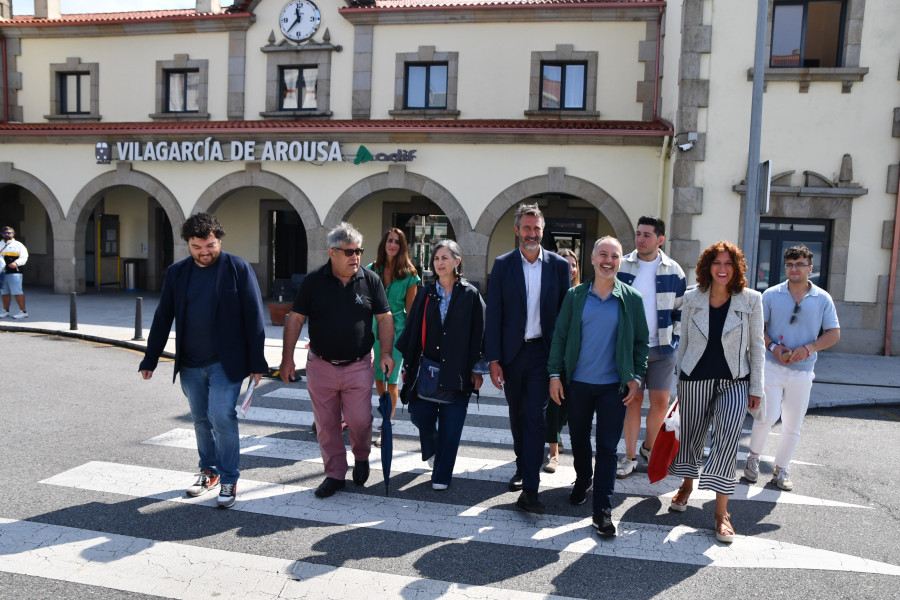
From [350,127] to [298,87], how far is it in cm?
288

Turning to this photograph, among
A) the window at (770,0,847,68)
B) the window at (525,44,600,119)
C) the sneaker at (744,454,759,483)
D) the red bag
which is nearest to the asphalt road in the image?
the sneaker at (744,454,759,483)

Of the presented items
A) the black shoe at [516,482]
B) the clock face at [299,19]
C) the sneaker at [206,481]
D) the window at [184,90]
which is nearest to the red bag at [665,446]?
the black shoe at [516,482]

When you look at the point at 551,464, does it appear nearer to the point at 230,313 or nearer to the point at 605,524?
the point at 605,524

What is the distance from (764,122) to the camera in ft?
37.3

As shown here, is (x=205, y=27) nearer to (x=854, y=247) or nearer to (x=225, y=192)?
(x=225, y=192)

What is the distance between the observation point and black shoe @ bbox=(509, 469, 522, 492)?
196 inches

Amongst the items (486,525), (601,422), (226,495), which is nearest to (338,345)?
(226,495)

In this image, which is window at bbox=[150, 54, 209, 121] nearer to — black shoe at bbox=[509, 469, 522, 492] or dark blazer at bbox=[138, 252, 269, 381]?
dark blazer at bbox=[138, 252, 269, 381]

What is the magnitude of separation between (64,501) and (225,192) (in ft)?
39.2

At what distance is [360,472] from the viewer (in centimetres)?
492

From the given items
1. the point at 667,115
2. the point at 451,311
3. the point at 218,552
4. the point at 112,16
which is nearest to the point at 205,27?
the point at 112,16

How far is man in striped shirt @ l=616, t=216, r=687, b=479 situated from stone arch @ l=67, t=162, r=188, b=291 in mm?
12677

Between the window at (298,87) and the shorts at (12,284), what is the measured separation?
7024 mm

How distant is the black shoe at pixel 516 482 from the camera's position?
16.3 ft
